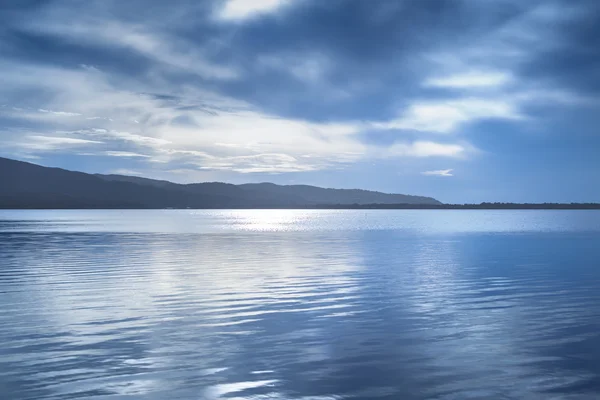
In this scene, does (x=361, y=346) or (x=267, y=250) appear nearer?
(x=361, y=346)

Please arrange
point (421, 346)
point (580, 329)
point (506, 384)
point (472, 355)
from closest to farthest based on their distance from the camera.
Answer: point (506, 384) < point (472, 355) < point (421, 346) < point (580, 329)

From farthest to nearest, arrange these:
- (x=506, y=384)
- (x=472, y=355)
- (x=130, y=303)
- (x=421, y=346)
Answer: (x=130, y=303), (x=421, y=346), (x=472, y=355), (x=506, y=384)

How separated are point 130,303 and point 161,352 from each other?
30.7 ft

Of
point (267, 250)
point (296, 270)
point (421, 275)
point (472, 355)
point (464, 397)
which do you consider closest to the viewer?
point (464, 397)

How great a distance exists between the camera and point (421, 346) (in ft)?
57.2

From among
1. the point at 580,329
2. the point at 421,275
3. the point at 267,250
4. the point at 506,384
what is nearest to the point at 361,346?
the point at 506,384

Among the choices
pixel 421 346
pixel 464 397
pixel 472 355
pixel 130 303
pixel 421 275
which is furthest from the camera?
pixel 421 275

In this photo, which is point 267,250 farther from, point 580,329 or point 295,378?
point 295,378

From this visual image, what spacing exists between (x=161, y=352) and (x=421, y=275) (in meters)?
23.2

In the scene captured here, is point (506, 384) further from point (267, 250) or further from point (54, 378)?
point (267, 250)

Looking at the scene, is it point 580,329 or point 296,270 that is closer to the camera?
point 580,329

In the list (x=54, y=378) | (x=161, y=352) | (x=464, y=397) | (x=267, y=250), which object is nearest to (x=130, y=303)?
(x=161, y=352)

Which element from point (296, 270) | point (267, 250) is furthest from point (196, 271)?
point (267, 250)

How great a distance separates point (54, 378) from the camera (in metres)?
13.8
